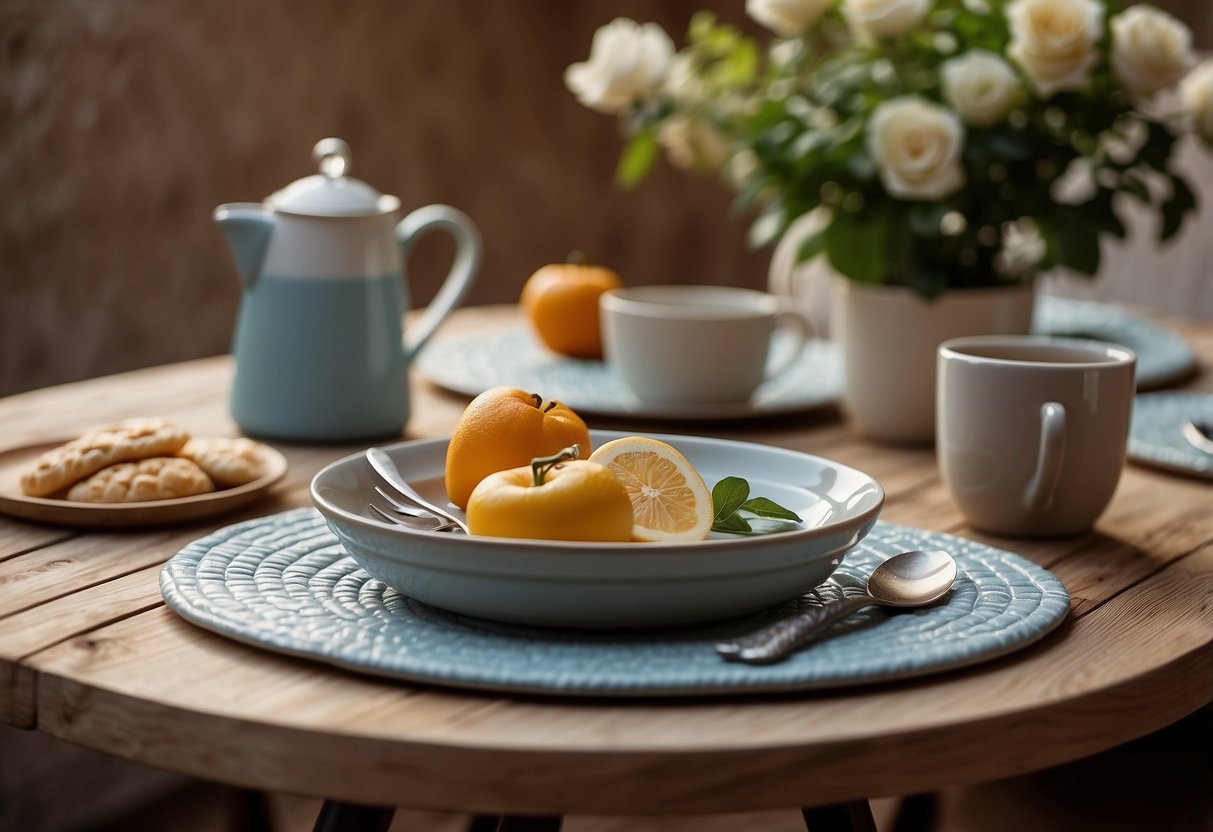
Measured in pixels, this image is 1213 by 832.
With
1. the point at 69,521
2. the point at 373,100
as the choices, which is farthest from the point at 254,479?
the point at 373,100

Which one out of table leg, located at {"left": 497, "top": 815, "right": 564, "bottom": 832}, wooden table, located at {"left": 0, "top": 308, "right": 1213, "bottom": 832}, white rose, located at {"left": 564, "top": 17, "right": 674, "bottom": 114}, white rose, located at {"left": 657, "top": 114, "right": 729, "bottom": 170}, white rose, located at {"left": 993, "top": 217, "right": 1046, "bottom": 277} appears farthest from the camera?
white rose, located at {"left": 657, "top": 114, "right": 729, "bottom": 170}

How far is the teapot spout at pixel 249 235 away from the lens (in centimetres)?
107

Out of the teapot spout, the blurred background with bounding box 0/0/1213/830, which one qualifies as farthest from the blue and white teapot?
the blurred background with bounding box 0/0/1213/830

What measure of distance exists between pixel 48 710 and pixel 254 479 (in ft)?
1.11

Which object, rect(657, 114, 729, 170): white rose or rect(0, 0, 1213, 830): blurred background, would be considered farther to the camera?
rect(0, 0, 1213, 830): blurred background

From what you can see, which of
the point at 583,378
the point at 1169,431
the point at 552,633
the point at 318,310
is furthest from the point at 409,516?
the point at 1169,431

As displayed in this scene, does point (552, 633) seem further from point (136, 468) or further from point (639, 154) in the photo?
point (639, 154)

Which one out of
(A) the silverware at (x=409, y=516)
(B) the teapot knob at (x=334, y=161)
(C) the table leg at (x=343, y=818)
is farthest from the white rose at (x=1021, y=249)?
(C) the table leg at (x=343, y=818)

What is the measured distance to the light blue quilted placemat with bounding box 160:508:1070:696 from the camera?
0.59 metres

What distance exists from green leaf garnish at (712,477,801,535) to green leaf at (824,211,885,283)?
1.67ft

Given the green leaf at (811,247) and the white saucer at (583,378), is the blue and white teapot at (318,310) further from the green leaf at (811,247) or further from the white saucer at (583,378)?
the green leaf at (811,247)

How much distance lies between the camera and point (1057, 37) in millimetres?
1095

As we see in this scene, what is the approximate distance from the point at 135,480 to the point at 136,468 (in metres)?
0.02

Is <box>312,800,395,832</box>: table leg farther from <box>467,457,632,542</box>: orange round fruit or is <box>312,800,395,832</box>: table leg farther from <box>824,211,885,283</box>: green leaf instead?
<box>824,211,885,283</box>: green leaf
